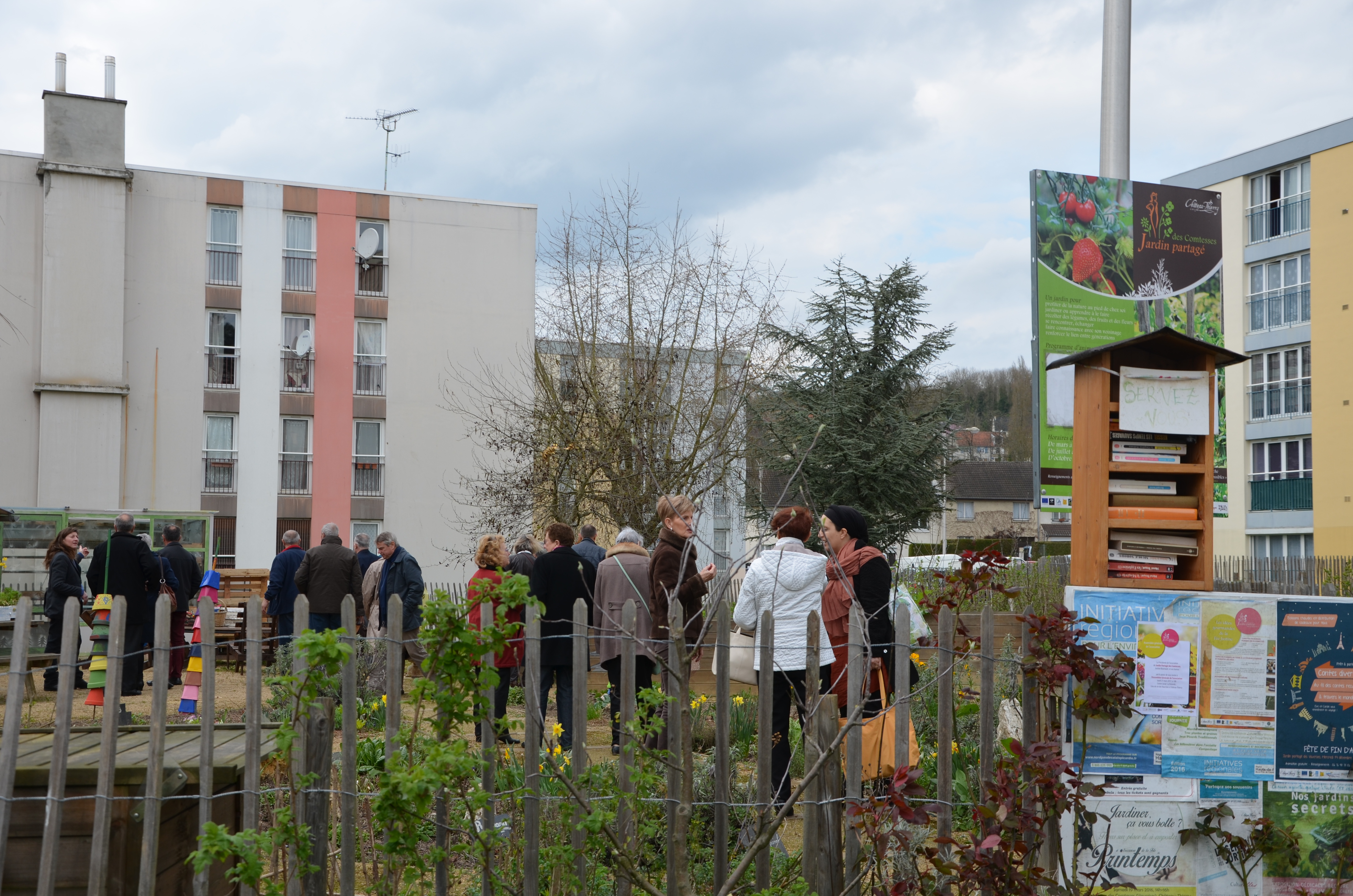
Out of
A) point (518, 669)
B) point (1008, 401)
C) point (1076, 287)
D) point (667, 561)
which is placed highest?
point (1008, 401)

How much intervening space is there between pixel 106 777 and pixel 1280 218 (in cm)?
3600

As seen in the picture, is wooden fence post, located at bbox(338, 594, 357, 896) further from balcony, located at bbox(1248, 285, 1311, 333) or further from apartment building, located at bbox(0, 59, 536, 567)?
balcony, located at bbox(1248, 285, 1311, 333)

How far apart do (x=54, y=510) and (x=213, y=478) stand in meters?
10.6

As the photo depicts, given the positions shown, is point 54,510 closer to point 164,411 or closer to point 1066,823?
point 164,411

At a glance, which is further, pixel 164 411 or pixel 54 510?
pixel 164 411

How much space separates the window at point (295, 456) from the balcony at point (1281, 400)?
28.2 meters

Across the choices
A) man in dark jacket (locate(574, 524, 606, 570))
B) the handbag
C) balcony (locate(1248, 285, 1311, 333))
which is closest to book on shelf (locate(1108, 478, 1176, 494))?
the handbag

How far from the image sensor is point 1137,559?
183 inches

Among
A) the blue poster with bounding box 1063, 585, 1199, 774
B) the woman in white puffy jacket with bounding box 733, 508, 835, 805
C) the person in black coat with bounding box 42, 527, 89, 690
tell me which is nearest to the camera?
the blue poster with bounding box 1063, 585, 1199, 774

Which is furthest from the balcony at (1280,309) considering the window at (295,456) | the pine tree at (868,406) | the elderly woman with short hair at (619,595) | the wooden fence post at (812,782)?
the wooden fence post at (812,782)

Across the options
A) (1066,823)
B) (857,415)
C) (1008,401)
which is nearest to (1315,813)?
(1066,823)

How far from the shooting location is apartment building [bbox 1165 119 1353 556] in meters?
30.7

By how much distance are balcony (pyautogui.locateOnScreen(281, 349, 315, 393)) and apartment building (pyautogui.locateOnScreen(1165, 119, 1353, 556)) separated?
26084mm

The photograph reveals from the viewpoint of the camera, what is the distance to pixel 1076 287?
715cm
